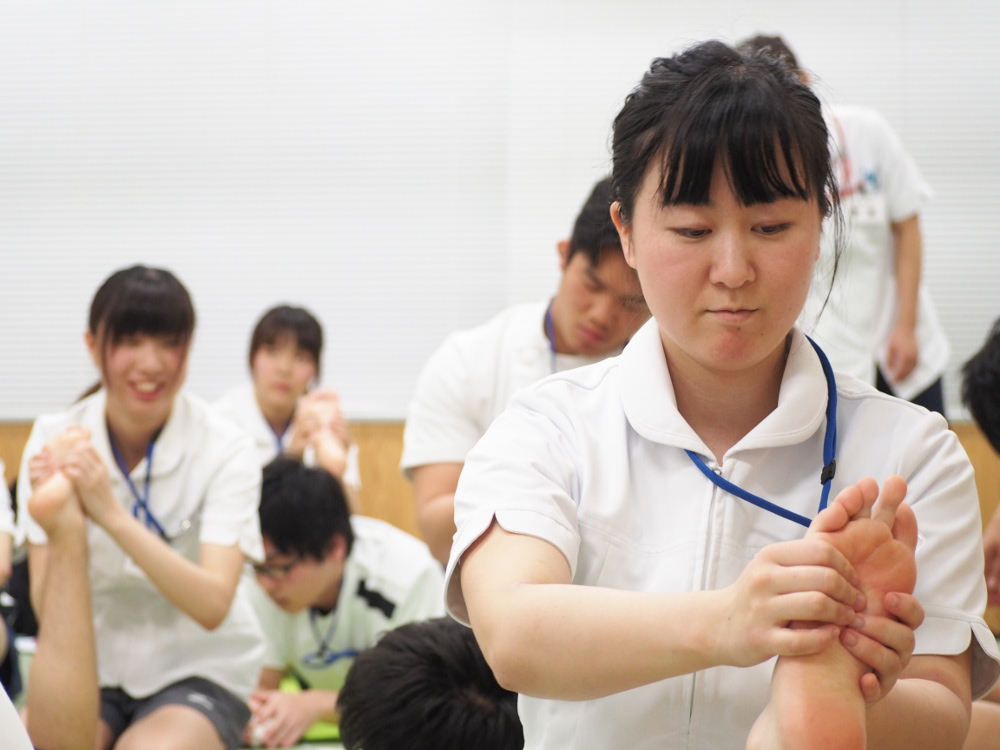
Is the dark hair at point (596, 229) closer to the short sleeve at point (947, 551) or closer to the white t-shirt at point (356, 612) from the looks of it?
the short sleeve at point (947, 551)

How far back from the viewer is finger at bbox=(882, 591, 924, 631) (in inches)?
31.3

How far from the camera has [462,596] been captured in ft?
3.20

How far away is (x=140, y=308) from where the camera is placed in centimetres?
210

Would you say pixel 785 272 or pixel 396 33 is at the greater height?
pixel 396 33

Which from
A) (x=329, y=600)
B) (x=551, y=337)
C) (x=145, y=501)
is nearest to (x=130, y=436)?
(x=145, y=501)

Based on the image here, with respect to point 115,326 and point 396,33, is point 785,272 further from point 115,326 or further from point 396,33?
point 396,33

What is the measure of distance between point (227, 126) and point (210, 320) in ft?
2.59

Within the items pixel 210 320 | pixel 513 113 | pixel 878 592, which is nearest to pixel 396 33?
pixel 513 113

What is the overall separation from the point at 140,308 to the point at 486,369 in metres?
0.71

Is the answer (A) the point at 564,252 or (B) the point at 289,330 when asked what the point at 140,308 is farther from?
(B) the point at 289,330

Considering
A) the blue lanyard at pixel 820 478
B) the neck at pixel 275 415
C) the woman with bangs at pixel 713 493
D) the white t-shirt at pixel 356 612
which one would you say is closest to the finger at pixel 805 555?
the woman with bangs at pixel 713 493

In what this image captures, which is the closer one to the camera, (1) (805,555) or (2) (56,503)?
(1) (805,555)

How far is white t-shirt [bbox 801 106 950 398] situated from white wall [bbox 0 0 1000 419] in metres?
1.56

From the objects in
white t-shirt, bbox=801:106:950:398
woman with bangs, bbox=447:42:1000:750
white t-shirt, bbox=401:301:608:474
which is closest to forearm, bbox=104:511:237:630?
white t-shirt, bbox=401:301:608:474
